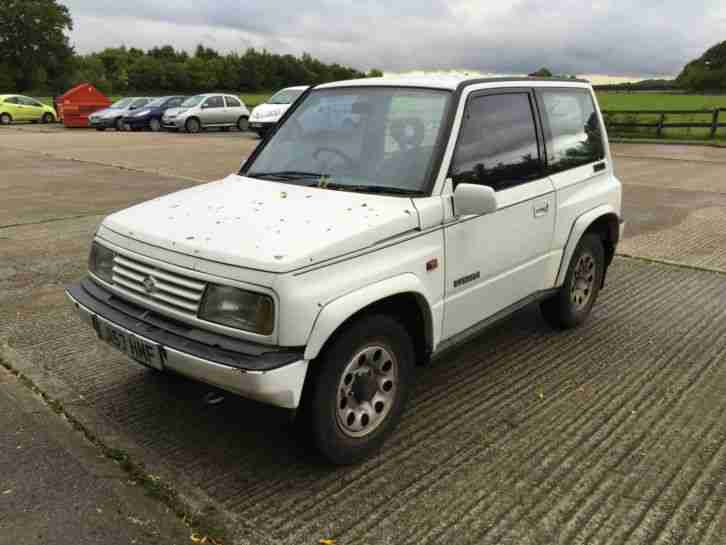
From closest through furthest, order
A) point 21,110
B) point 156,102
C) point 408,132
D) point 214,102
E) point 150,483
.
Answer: point 150,483, point 408,132, point 214,102, point 156,102, point 21,110

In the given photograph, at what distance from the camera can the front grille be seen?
286 cm

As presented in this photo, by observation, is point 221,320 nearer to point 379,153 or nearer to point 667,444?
point 379,153

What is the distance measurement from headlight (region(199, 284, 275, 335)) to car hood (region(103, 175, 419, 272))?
0.42 ft

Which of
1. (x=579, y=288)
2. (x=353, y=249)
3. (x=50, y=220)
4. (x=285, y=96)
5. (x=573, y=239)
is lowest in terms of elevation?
(x=50, y=220)

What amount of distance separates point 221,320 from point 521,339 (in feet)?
8.95

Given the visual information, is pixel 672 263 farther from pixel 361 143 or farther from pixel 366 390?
pixel 366 390

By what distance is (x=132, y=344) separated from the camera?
302 cm

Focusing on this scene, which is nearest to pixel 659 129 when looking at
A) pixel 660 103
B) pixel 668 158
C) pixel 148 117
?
pixel 668 158

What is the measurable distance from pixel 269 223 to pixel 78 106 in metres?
32.3

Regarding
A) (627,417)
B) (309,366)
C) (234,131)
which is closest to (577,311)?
(627,417)

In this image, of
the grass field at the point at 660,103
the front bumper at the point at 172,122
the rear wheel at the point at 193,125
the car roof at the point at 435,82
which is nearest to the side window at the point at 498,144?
the car roof at the point at 435,82

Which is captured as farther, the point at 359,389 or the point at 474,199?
the point at 474,199

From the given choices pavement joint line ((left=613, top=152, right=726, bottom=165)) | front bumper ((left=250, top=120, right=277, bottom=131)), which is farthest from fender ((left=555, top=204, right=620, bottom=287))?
front bumper ((left=250, top=120, right=277, bottom=131))

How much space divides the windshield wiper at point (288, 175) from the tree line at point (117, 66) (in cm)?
7266
